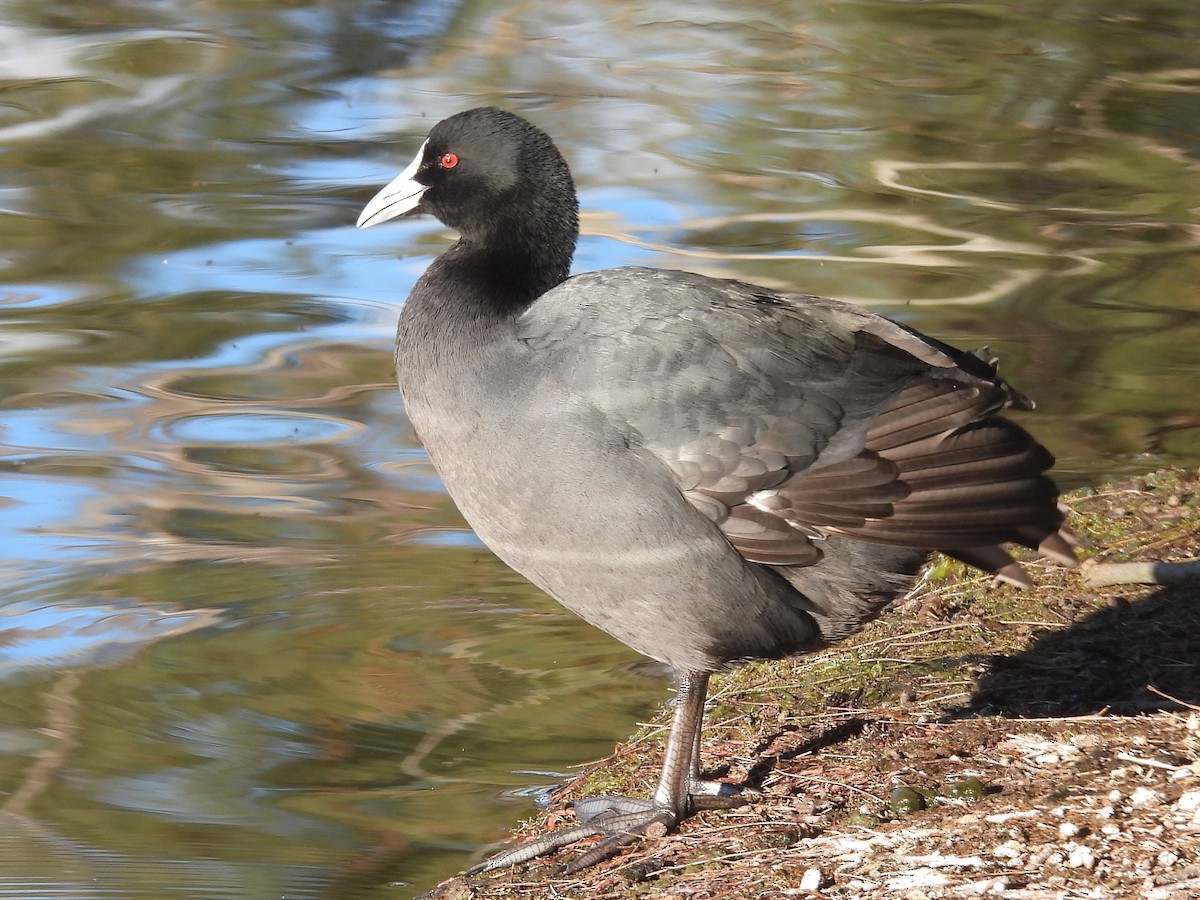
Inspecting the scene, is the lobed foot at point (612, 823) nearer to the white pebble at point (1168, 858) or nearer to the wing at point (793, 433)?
the wing at point (793, 433)

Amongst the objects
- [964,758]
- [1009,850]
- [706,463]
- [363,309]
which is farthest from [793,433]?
[363,309]

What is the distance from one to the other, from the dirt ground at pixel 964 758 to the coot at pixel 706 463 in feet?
0.87

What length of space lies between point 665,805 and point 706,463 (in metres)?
0.98

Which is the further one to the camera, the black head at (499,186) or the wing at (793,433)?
the black head at (499,186)

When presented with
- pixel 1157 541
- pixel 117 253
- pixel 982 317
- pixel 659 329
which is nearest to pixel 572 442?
pixel 659 329

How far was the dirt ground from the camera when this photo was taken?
129 inches

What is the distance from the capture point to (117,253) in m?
9.28

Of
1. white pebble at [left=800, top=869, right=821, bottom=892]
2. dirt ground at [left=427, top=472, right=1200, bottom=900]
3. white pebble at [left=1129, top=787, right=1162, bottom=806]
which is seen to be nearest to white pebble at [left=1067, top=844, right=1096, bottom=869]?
dirt ground at [left=427, top=472, right=1200, bottom=900]

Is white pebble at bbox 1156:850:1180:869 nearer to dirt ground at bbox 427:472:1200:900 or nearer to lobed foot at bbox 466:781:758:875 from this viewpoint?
dirt ground at bbox 427:472:1200:900

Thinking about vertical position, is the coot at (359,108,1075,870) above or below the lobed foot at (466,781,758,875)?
above

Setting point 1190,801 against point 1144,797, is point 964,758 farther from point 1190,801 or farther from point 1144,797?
point 1190,801

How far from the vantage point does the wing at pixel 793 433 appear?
3561 millimetres

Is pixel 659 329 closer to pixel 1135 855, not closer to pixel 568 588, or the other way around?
pixel 568 588

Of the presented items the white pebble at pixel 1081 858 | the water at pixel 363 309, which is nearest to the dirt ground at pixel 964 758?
the white pebble at pixel 1081 858
